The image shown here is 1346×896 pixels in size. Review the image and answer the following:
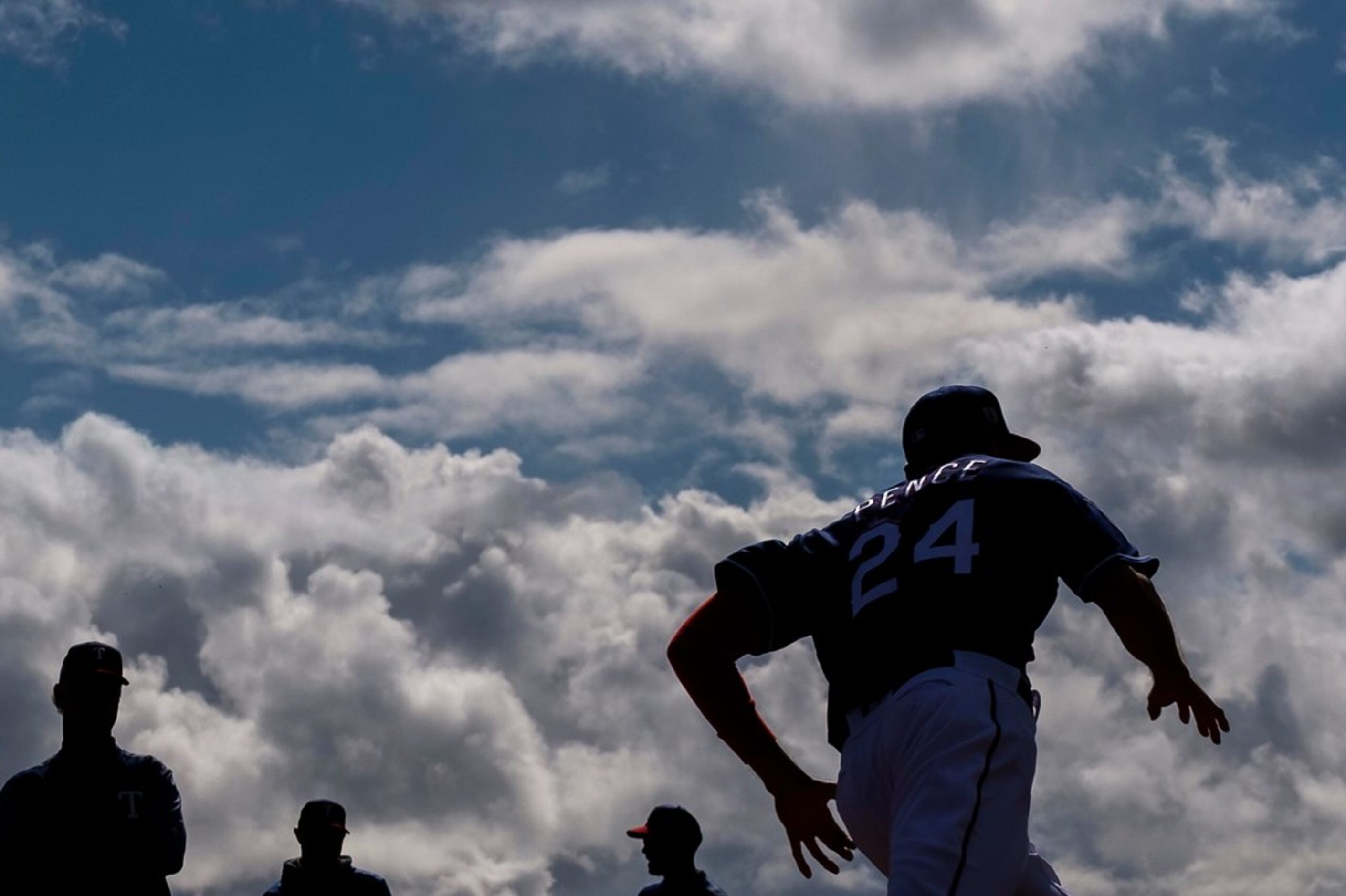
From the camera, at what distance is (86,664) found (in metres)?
7.81

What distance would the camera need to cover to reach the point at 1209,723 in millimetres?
4965

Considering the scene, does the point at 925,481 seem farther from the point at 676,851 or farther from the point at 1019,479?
the point at 676,851

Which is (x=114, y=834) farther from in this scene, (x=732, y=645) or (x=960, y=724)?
(x=960, y=724)

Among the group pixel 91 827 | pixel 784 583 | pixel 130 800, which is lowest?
pixel 784 583

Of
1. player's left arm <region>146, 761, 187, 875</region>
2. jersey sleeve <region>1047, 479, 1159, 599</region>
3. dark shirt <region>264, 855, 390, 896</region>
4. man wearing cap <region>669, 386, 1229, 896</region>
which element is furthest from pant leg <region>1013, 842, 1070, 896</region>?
dark shirt <region>264, 855, 390, 896</region>

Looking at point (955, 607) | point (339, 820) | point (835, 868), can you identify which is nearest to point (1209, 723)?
point (955, 607)

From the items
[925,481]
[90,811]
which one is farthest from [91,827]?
[925,481]

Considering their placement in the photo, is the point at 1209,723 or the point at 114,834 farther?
the point at 114,834

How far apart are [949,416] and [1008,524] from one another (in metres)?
0.63

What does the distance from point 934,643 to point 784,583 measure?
1.89ft

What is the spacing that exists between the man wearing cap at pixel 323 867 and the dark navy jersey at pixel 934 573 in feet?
23.6

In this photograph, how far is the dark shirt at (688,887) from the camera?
13352mm

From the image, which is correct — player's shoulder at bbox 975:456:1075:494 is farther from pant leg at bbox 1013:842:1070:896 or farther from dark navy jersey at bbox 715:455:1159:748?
pant leg at bbox 1013:842:1070:896

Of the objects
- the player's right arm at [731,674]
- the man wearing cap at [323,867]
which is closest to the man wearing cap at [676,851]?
the man wearing cap at [323,867]
